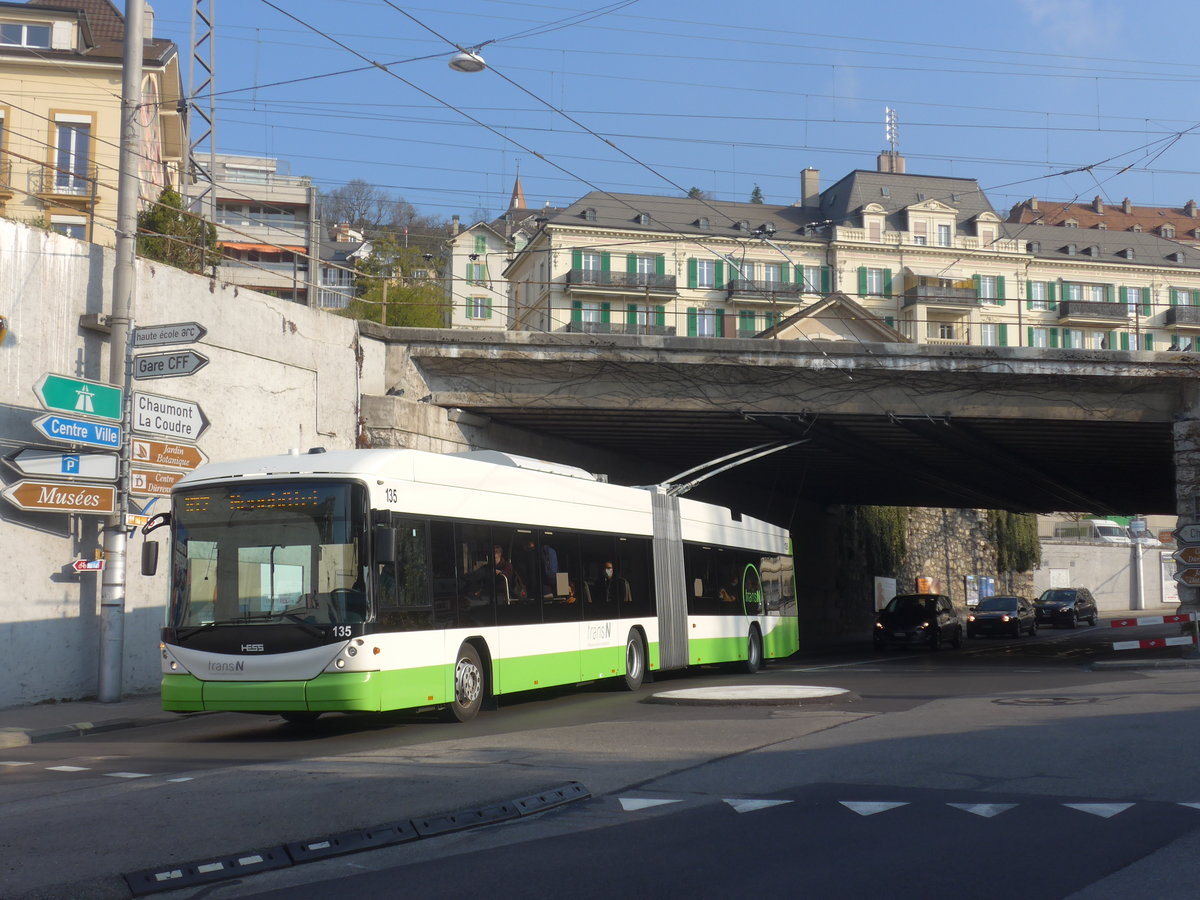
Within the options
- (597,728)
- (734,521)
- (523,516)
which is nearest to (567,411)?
(734,521)

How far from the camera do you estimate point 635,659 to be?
1858 cm

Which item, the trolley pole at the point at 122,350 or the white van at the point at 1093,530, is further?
the white van at the point at 1093,530

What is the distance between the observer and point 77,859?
22.1 ft

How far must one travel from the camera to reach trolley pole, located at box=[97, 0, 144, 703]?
659 inches

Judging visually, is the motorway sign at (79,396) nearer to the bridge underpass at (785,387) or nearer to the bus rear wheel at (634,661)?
the bridge underpass at (785,387)

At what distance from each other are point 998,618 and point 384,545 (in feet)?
114

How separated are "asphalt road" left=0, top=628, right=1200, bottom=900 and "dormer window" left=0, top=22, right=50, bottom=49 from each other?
2946 centimetres

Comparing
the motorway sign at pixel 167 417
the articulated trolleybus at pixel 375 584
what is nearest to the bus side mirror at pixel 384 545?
the articulated trolleybus at pixel 375 584

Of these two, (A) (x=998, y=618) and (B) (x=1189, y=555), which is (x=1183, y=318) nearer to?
(A) (x=998, y=618)

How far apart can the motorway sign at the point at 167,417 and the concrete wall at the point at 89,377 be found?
0.49 meters

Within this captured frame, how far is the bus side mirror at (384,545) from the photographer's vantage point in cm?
1235

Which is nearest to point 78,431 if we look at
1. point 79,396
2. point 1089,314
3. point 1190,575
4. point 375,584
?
point 79,396

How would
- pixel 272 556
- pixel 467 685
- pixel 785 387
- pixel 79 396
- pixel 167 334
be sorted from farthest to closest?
pixel 785 387
pixel 167 334
pixel 79 396
pixel 467 685
pixel 272 556

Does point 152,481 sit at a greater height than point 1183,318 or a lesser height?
lesser
